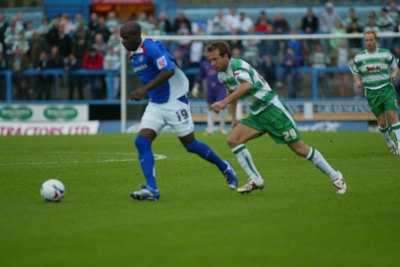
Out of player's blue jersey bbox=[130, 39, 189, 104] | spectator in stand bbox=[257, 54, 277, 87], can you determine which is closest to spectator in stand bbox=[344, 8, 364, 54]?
spectator in stand bbox=[257, 54, 277, 87]

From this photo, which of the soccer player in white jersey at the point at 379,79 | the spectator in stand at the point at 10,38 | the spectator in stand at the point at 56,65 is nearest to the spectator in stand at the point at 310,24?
the spectator in stand at the point at 56,65

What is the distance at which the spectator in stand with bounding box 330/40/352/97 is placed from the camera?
28641mm

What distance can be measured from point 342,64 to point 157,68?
18239mm

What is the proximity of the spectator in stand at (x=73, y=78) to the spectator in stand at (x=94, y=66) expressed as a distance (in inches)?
10.9

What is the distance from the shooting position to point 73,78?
99.5ft

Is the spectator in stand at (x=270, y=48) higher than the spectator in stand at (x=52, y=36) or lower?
higher

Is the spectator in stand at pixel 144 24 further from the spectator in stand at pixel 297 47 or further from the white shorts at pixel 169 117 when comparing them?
the white shorts at pixel 169 117

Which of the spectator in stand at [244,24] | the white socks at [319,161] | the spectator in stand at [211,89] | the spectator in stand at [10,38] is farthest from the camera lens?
the spectator in stand at [10,38]

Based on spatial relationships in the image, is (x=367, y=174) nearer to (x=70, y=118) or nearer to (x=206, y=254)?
(x=206, y=254)

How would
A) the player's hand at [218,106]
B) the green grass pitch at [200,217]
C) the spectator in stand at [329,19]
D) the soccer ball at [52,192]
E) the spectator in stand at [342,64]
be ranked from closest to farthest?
the green grass pitch at [200,217], the player's hand at [218,106], the soccer ball at [52,192], the spectator in stand at [342,64], the spectator in stand at [329,19]

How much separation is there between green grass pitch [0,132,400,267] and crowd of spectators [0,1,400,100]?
12.1m

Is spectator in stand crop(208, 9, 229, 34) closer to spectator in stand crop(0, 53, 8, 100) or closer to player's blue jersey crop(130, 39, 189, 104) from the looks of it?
spectator in stand crop(0, 53, 8, 100)

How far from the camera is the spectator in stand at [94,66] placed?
30.1m

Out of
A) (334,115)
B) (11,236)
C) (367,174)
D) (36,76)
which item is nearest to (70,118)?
(36,76)
